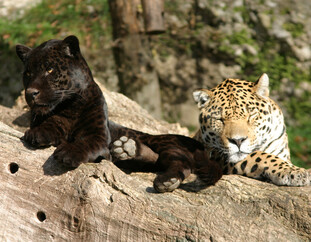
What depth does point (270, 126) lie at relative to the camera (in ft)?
20.1

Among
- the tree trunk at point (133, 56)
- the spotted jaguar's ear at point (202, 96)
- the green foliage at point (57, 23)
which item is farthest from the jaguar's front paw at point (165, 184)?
the green foliage at point (57, 23)

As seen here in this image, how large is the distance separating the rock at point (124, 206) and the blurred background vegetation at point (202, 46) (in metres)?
7.53

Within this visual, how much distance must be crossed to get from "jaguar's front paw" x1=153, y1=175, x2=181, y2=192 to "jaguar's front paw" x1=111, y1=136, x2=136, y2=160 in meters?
0.74

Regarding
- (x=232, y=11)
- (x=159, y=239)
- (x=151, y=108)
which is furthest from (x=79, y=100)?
(x=232, y=11)

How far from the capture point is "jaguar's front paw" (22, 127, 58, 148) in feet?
16.6

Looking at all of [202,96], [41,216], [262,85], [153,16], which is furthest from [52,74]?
[153,16]

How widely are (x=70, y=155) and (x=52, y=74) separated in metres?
0.88

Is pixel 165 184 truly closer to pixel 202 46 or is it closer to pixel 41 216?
pixel 41 216

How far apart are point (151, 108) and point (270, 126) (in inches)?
256

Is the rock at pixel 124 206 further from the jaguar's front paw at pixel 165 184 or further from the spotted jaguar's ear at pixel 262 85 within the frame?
the spotted jaguar's ear at pixel 262 85

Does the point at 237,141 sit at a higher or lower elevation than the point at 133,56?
higher

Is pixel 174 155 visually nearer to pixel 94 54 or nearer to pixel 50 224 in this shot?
pixel 50 224

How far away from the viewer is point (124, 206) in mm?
4883

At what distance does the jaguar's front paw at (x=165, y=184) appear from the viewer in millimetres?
4941
